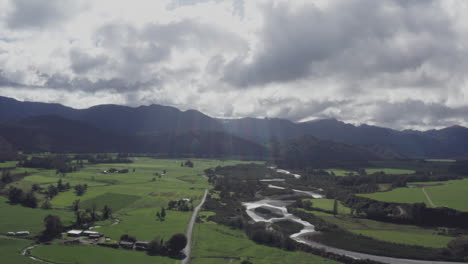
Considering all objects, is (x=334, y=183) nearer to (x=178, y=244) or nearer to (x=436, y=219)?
(x=436, y=219)

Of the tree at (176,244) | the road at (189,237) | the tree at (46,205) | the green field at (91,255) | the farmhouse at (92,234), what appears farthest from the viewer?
the tree at (46,205)

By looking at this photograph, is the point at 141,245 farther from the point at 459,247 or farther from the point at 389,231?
the point at 459,247

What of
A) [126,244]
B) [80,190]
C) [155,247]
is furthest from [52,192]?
[155,247]

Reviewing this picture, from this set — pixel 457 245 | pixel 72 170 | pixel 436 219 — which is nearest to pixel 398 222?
pixel 436 219

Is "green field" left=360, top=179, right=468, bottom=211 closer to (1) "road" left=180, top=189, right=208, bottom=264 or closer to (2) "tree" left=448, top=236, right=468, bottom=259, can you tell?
(2) "tree" left=448, top=236, right=468, bottom=259

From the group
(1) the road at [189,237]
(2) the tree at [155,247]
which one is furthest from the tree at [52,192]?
(2) the tree at [155,247]

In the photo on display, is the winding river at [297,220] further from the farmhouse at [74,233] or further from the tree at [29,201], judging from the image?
the tree at [29,201]

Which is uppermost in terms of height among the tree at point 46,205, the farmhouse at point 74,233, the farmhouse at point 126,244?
the tree at point 46,205

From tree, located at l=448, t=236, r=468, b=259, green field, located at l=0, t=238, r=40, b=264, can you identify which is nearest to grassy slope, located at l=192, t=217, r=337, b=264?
green field, located at l=0, t=238, r=40, b=264
